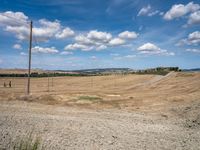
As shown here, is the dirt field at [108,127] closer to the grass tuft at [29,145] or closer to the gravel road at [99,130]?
the gravel road at [99,130]

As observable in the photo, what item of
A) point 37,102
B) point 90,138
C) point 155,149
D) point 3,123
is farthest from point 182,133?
point 37,102

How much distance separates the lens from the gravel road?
1359 cm

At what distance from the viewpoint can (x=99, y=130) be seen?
1633cm

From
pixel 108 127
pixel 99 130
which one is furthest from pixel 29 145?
pixel 108 127

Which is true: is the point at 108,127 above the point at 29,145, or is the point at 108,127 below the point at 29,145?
below

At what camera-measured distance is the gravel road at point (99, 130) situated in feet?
44.6

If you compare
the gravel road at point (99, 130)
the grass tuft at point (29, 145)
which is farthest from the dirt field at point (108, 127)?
the grass tuft at point (29, 145)

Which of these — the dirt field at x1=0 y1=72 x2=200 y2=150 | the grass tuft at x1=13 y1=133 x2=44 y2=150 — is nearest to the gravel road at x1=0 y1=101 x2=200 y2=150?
the dirt field at x1=0 y1=72 x2=200 y2=150

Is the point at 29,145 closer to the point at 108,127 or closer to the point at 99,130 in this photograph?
the point at 99,130

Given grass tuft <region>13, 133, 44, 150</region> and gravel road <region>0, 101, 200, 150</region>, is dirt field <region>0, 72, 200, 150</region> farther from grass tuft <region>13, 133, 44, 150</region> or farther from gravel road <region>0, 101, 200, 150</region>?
grass tuft <region>13, 133, 44, 150</region>

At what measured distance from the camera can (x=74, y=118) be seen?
1972cm

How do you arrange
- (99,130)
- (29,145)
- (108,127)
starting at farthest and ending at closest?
(108,127)
(99,130)
(29,145)

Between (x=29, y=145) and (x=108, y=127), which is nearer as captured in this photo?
(x=29, y=145)

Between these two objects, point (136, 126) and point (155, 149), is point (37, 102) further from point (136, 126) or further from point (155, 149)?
point (155, 149)
